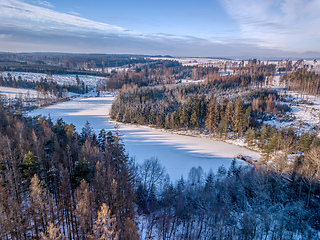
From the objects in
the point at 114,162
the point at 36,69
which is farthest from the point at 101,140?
the point at 36,69

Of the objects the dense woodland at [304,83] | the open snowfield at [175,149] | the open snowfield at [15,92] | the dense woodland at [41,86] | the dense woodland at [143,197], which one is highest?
the dense woodland at [304,83]

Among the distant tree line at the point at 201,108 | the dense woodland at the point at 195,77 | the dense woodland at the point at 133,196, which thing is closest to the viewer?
the dense woodland at the point at 133,196

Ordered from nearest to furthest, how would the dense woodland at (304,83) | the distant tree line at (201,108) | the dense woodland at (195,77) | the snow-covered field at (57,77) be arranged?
the distant tree line at (201,108), the dense woodland at (304,83), the dense woodland at (195,77), the snow-covered field at (57,77)

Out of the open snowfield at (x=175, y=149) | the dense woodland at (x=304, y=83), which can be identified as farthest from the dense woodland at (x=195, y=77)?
the open snowfield at (x=175, y=149)

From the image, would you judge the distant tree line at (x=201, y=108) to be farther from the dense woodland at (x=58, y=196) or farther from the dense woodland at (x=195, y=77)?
the dense woodland at (x=58, y=196)

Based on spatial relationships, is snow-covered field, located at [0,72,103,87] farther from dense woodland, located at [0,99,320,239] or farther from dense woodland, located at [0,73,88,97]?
dense woodland, located at [0,99,320,239]

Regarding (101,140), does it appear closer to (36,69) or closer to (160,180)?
(160,180)

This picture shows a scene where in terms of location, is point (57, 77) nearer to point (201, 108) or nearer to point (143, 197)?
point (201, 108)

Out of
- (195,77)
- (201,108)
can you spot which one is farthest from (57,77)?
(201,108)

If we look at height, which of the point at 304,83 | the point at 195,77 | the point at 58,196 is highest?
the point at 195,77

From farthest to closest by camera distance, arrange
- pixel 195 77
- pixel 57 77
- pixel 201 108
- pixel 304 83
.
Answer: pixel 57 77 → pixel 195 77 → pixel 304 83 → pixel 201 108

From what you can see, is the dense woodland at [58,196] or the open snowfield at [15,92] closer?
the dense woodland at [58,196]

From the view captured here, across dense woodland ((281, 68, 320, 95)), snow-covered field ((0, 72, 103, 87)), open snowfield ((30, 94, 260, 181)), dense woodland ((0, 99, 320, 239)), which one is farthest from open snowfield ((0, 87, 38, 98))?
dense woodland ((281, 68, 320, 95))

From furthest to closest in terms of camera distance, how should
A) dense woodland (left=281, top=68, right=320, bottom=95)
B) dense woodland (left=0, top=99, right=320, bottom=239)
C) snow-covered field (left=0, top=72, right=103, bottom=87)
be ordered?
snow-covered field (left=0, top=72, right=103, bottom=87) → dense woodland (left=281, top=68, right=320, bottom=95) → dense woodland (left=0, top=99, right=320, bottom=239)
